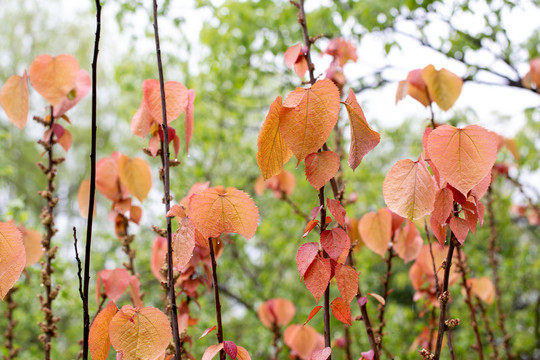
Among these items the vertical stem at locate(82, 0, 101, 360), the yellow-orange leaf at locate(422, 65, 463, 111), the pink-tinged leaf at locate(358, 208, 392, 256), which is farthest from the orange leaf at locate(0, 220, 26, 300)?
the yellow-orange leaf at locate(422, 65, 463, 111)

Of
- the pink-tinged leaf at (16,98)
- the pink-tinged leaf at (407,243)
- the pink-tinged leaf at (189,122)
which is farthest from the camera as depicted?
the pink-tinged leaf at (407,243)

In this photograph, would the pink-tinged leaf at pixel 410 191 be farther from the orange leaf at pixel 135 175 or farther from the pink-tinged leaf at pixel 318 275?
the orange leaf at pixel 135 175

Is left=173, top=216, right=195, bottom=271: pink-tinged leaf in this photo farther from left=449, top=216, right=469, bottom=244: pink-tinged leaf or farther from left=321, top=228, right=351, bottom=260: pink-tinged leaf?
left=449, top=216, right=469, bottom=244: pink-tinged leaf

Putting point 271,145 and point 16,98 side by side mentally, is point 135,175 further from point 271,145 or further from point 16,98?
point 271,145

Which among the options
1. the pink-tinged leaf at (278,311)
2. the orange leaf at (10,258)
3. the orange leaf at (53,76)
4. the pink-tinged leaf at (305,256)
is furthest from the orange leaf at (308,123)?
the pink-tinged leaf at (278,311)

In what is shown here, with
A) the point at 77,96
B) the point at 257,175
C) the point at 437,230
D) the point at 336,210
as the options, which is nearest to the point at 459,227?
the point at 437,230

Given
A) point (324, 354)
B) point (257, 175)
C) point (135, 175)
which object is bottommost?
point (324, 354)

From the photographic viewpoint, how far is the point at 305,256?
22.5 inches

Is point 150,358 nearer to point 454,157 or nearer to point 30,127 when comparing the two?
point 454,157

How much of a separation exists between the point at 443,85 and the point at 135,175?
0.57 m

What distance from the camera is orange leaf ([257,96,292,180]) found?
55cm

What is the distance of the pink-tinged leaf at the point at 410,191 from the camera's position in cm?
53

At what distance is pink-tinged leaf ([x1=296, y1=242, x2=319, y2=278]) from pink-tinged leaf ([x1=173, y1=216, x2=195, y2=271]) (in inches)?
5.1

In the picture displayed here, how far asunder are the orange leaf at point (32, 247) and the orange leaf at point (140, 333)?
0.44 metres
